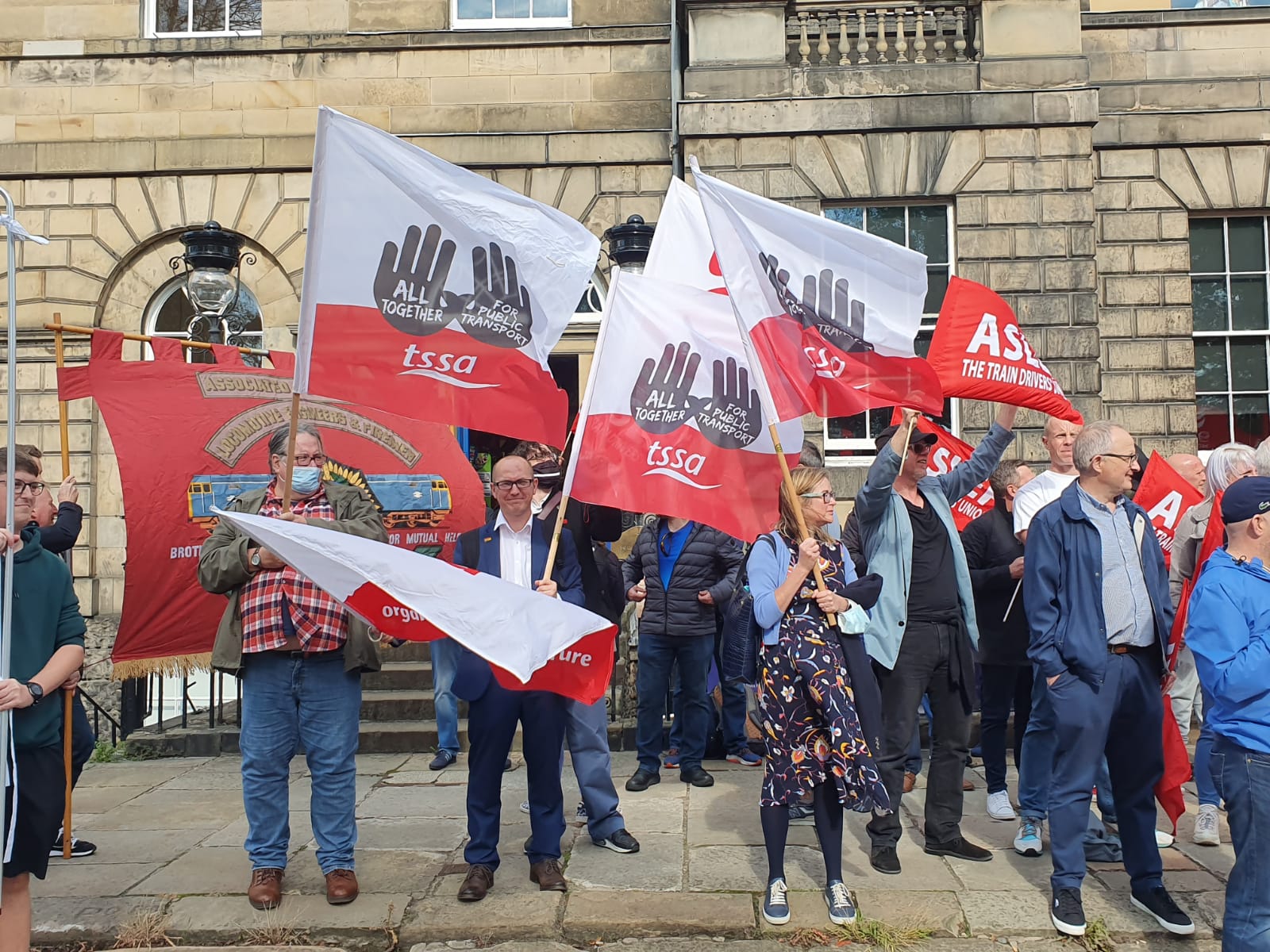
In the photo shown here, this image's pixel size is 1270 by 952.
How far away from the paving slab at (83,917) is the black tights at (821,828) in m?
2.74

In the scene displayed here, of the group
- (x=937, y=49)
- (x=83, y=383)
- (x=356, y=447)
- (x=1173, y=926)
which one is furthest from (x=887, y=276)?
(x=937, y=49)

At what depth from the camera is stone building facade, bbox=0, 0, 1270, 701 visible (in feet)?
37.6

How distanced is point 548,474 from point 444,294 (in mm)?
1362

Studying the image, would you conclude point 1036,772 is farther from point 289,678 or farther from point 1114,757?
point 289,678

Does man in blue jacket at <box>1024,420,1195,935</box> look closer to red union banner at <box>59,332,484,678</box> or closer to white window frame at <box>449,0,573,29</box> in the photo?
red union banner at <box>59,332,484,678</box>

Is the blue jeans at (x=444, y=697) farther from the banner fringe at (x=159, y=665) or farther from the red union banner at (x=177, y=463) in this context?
the banner fringe at (x=159, y=665)

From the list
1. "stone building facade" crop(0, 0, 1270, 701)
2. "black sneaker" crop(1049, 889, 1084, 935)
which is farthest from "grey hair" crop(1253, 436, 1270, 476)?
"stone building facade" crop(0, 0, 1270, 701)

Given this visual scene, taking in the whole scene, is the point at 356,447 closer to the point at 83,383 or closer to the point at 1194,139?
the point at 83,383

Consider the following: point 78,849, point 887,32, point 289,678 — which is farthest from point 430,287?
point 887,32

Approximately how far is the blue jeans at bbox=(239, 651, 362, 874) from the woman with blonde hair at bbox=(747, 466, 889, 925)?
6.22 ft

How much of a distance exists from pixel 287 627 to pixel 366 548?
82 centimetres

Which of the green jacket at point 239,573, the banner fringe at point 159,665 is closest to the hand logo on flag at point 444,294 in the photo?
the green jacket at point 239,573

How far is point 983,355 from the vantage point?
535 centimetres

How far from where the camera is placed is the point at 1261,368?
1217 cm
